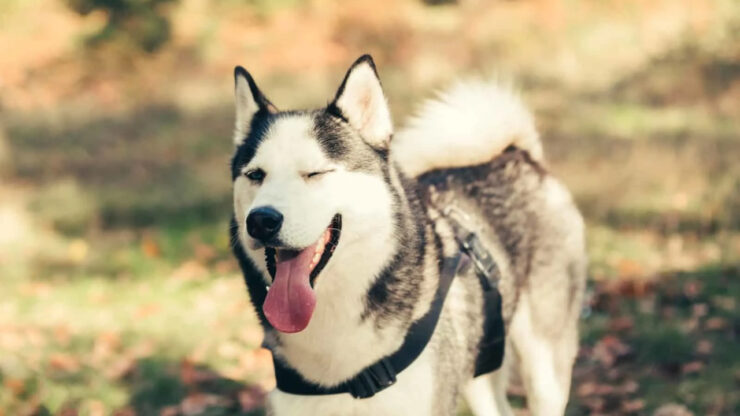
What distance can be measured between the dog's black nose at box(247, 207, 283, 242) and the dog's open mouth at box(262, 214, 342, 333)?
0.15 metres

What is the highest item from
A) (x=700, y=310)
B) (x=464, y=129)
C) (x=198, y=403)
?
(x=464, y=129)

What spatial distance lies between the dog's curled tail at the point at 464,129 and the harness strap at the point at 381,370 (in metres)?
0.97

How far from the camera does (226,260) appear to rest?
24.9 ft

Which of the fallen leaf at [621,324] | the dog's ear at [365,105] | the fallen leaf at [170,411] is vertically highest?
the dog's ear at [365,105]

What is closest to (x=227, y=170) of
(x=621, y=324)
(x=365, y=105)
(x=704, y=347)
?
(x=621, y=324)

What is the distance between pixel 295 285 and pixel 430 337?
0.53m

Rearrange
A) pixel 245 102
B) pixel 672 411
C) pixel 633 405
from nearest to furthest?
pixel 245 102
pixel 672 411
pixel 633 405

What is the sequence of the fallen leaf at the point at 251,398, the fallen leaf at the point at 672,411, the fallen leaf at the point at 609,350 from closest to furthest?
the fallen leaf at the point at 672,411 < the fallen leaf at the point at 251,398 < the fallen leaf at the point at 609,350

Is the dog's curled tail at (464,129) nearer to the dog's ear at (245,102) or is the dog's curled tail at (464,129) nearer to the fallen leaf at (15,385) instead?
the dog's ear at (245,102)

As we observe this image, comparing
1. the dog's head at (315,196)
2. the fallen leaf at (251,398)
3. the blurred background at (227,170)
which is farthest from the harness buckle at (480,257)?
the fallen leaf at (251,398)

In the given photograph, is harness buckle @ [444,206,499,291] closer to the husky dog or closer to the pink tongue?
the husky dog

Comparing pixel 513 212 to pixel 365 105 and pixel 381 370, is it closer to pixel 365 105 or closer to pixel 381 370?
pixel 365 105

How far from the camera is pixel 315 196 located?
241 cm

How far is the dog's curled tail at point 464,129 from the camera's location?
3561mm
